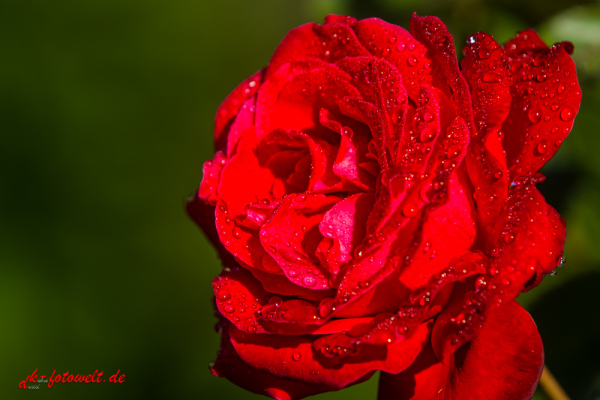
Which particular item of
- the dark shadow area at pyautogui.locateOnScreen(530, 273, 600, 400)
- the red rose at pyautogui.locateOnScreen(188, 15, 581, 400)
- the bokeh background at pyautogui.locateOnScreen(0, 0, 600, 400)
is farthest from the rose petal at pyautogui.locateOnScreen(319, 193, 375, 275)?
the bokeh background at pyautogui.locateOnScreen(0, 0, 600, 400)

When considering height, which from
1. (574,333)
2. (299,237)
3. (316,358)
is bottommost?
(574,333)

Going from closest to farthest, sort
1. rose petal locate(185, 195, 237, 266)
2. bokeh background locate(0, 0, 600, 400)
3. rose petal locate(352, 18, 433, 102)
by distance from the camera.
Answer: rose petal locate(352, 18, 433, 102), rose petal locate(185, 195, 237, 266), bokeh background locate(0, 0, 600, 400)

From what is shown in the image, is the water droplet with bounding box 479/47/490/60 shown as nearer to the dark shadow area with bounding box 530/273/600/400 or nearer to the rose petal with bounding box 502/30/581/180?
the rose petal with bounding box 502/30/581/180

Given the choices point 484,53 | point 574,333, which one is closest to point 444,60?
point 484,53

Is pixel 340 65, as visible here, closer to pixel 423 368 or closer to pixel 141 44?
pixel 423 368

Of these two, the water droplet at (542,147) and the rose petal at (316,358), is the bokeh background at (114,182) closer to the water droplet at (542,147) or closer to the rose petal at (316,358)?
the rose petal at (316,358)

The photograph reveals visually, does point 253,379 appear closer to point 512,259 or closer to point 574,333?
point 512,259

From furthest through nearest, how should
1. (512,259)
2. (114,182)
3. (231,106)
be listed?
1. (114,182)
2. (231,106)
3. (512,259)
